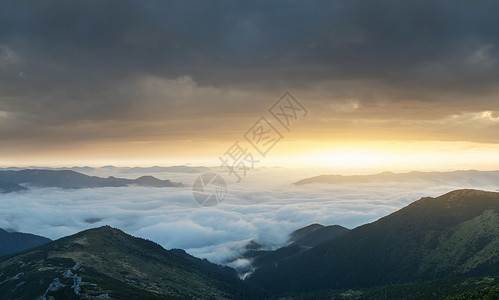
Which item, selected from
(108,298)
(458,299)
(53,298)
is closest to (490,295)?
(458,299)

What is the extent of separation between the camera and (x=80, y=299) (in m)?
195

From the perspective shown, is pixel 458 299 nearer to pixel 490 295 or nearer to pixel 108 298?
pixel 490 295

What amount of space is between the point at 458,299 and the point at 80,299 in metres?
191

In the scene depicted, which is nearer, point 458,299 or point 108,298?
point 458,299

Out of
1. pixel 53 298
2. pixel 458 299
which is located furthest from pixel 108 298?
pixel 458 299

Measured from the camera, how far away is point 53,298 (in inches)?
7854

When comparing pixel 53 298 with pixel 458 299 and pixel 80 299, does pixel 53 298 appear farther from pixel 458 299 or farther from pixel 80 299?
pixel 458 299

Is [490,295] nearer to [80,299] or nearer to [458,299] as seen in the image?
[458,299]

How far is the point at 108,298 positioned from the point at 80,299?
49.8 ft

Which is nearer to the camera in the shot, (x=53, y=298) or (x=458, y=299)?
(x=458, y=299)

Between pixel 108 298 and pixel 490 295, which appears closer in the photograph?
pixel 490 295

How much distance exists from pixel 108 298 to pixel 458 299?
179668 mm

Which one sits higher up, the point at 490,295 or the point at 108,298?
the point at 490,295

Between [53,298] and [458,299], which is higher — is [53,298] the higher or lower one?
the lower one
